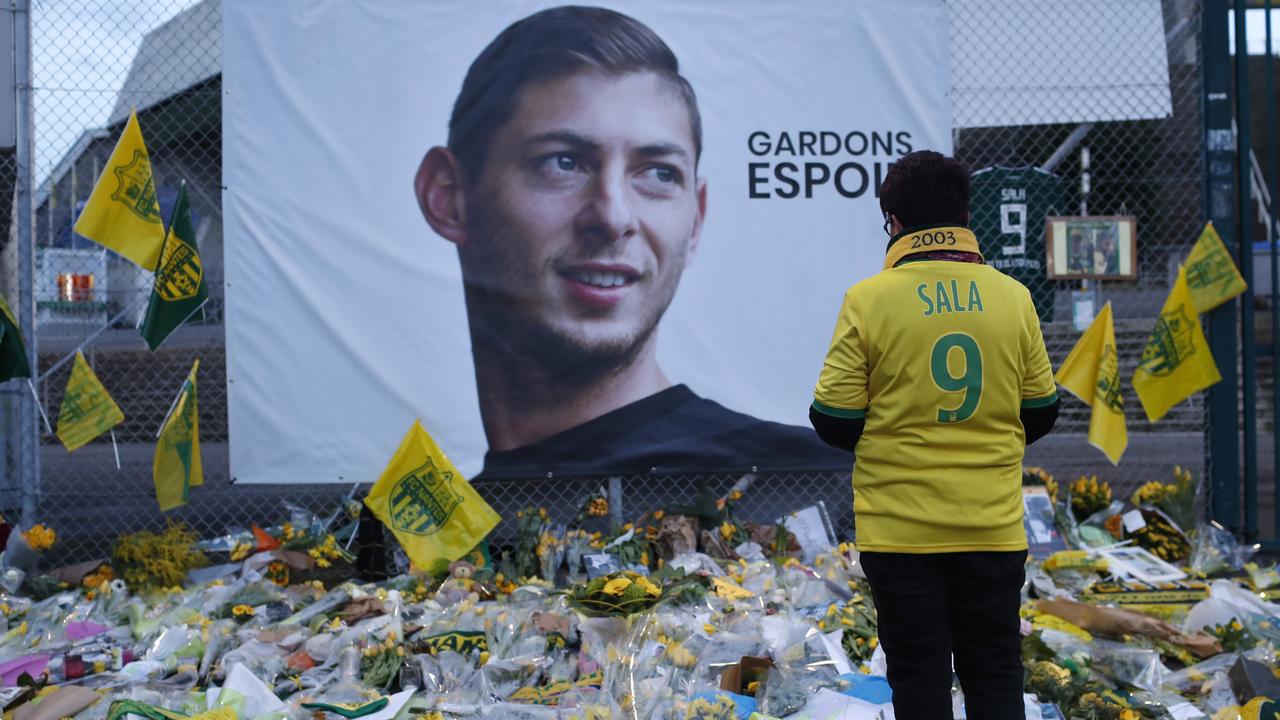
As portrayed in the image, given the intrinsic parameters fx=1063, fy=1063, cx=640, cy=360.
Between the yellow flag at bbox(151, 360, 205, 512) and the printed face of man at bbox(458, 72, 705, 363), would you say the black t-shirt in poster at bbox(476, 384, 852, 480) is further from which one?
the yellow flag at bbox(151, 360, 205, 512)

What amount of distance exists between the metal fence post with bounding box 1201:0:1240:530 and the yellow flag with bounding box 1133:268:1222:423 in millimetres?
133

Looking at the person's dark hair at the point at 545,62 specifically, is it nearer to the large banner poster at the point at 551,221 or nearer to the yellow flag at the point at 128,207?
the large banner poster at the point at 551,221

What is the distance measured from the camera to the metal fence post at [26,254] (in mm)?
4938

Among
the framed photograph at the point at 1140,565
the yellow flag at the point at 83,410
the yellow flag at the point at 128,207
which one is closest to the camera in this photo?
the yellow flag at the point at 128,207

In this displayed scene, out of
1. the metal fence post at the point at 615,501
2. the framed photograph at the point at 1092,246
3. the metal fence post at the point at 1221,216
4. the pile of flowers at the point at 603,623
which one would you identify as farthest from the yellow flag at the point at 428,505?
the metal fence post at the point at 1221,216

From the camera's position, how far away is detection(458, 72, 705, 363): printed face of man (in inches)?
207

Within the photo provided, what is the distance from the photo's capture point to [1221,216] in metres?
5.47

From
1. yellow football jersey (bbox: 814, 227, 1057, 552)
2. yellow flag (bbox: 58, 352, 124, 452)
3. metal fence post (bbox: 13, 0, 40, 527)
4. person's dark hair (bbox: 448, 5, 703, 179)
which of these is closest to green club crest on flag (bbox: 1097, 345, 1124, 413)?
person's dark hair (bbox: 448, 5, 703, 179)

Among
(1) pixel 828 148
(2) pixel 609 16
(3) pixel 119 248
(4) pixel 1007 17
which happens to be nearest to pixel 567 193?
(2) pixel 609 16

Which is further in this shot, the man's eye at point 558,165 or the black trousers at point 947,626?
the man's eye at point 558,165

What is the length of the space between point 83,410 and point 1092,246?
16.6 ft

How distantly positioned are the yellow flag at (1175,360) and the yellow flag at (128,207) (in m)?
4.90

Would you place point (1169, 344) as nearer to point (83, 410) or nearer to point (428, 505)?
point (428, 505)

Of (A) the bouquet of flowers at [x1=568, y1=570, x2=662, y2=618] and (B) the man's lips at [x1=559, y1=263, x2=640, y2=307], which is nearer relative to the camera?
(A) the bouquet of flowers at [x1=568, y1=570, x2=662, y2=618]
